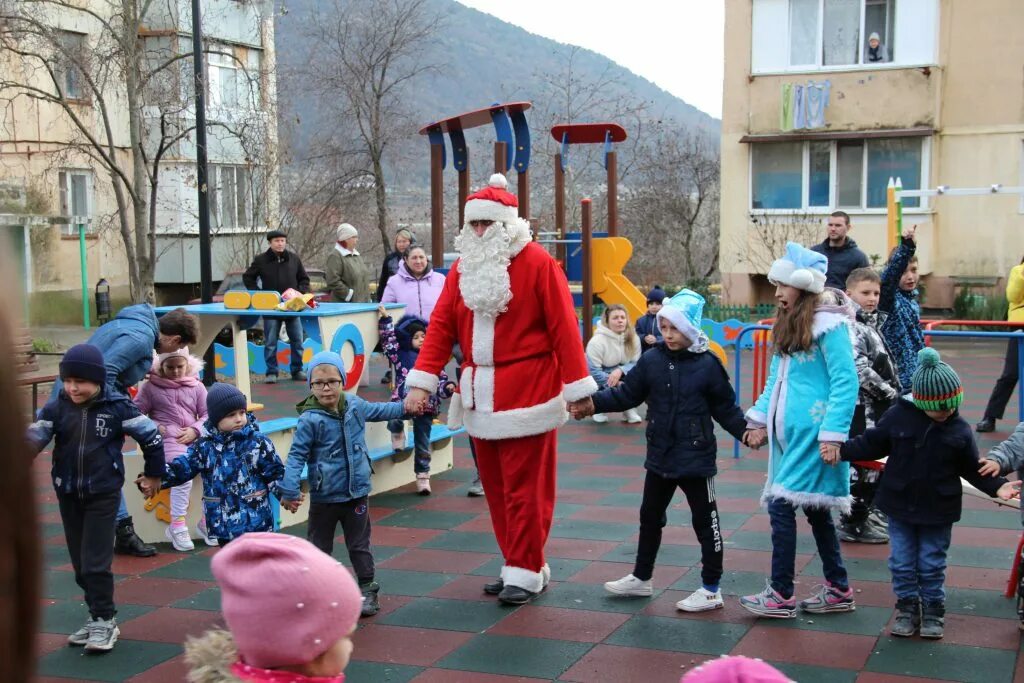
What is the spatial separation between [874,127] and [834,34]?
216cm

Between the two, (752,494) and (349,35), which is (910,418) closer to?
(752,494)

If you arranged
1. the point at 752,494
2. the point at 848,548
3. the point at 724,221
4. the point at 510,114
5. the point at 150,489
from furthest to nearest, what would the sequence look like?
the point at 724,221 < the point at 510,114 < the point at 752,494 < the point at 848,548 < the point at 150,489

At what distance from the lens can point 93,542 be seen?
17.3 ft

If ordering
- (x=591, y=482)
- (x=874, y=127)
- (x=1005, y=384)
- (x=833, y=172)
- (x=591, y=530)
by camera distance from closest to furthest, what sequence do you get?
1. (x=591, y=530)
2. (x=591, y=482)
3. (x=1005, y=384)
4. (x=874, y=127)
5. (x=833, y=172)

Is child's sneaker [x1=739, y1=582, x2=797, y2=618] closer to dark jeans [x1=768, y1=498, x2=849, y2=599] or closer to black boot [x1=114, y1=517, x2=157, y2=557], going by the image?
dark jeans [x1=768, y1=498, x2=849, y2=599]

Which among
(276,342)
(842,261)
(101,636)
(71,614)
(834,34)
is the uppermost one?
(834,34)

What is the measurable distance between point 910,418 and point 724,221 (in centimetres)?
2058

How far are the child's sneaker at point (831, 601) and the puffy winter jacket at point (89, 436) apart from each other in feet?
10.6

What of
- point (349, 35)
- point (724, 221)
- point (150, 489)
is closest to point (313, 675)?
point (150, 489)

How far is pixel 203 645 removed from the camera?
7.76 feet

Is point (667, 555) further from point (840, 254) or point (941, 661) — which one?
point (840, 254)

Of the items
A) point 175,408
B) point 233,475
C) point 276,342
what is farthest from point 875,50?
point 233,475

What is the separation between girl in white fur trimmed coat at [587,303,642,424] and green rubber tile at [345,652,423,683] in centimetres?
689

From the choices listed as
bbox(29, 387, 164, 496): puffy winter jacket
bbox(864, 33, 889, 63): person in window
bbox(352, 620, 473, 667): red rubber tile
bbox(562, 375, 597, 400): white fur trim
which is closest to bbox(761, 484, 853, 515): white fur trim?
bbox(562, 375, 597, 400): white fur trim
